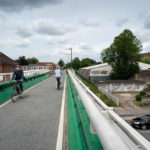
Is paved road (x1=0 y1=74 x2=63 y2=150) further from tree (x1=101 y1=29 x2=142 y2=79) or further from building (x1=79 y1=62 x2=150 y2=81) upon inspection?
tree (x1=101 y1=29 x2=142 y2=79)

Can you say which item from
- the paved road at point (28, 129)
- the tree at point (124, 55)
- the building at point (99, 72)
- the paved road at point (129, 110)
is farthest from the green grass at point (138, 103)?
the paved road at point (28, 129)

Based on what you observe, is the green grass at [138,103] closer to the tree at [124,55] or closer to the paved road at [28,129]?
the tree at [124,55]

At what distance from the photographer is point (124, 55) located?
194 feet

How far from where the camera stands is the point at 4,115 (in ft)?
16.8

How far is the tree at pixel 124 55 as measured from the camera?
5775 centimetres

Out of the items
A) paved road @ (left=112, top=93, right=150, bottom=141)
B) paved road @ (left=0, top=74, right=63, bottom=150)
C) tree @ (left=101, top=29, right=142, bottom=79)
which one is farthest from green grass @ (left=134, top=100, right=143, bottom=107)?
paved road @ (left=0, top=74, right=63, bottom=150)

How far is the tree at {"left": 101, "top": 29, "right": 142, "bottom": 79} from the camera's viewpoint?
5775 cm

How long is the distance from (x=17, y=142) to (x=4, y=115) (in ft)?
7.38

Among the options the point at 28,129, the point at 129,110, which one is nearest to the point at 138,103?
the point at 129,110

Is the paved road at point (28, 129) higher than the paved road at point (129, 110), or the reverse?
the paved road at point (28, 129)

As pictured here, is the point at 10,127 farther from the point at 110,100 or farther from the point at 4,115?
the point at 110,100

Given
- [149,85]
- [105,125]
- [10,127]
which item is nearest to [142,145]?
[105,125]

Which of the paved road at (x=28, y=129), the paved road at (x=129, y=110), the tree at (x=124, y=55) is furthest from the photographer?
the tree at (x=124, y=55)

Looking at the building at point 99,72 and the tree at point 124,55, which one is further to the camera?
the tree at point 124,55
